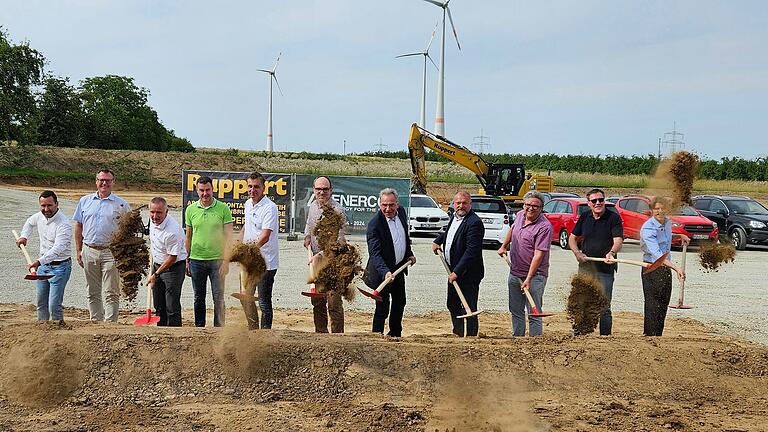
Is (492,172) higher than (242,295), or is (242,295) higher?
(492,172)

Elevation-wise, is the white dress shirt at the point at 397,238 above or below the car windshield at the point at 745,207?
above

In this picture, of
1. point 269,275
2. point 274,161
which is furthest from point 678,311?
point 274,161

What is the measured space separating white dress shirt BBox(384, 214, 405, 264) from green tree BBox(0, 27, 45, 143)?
48.2 m

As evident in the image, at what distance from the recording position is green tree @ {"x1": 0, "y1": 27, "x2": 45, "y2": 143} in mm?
48875

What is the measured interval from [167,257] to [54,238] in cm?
130

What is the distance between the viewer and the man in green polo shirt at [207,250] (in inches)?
318

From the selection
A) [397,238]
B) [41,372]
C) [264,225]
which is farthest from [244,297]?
[41,372]

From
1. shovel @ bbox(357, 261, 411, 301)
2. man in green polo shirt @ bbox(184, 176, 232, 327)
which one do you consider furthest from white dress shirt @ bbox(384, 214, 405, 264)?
man in green polo shirt @ bbox(184, 176, 232, 327)

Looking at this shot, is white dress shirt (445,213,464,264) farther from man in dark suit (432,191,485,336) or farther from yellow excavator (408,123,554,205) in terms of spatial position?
yellow excavator (408,123,554,205)

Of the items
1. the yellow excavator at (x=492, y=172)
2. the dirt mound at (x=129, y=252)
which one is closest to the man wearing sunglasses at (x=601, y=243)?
the dirt mound at (x=129, y=252)

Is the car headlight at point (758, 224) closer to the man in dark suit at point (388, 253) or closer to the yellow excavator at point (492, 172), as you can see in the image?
the yellow excavator at point (492, 172)

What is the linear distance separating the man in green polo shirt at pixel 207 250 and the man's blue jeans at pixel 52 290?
1367 mm

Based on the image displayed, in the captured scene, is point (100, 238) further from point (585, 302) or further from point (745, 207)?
point (745, 207)

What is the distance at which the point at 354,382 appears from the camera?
6473 millimetres
